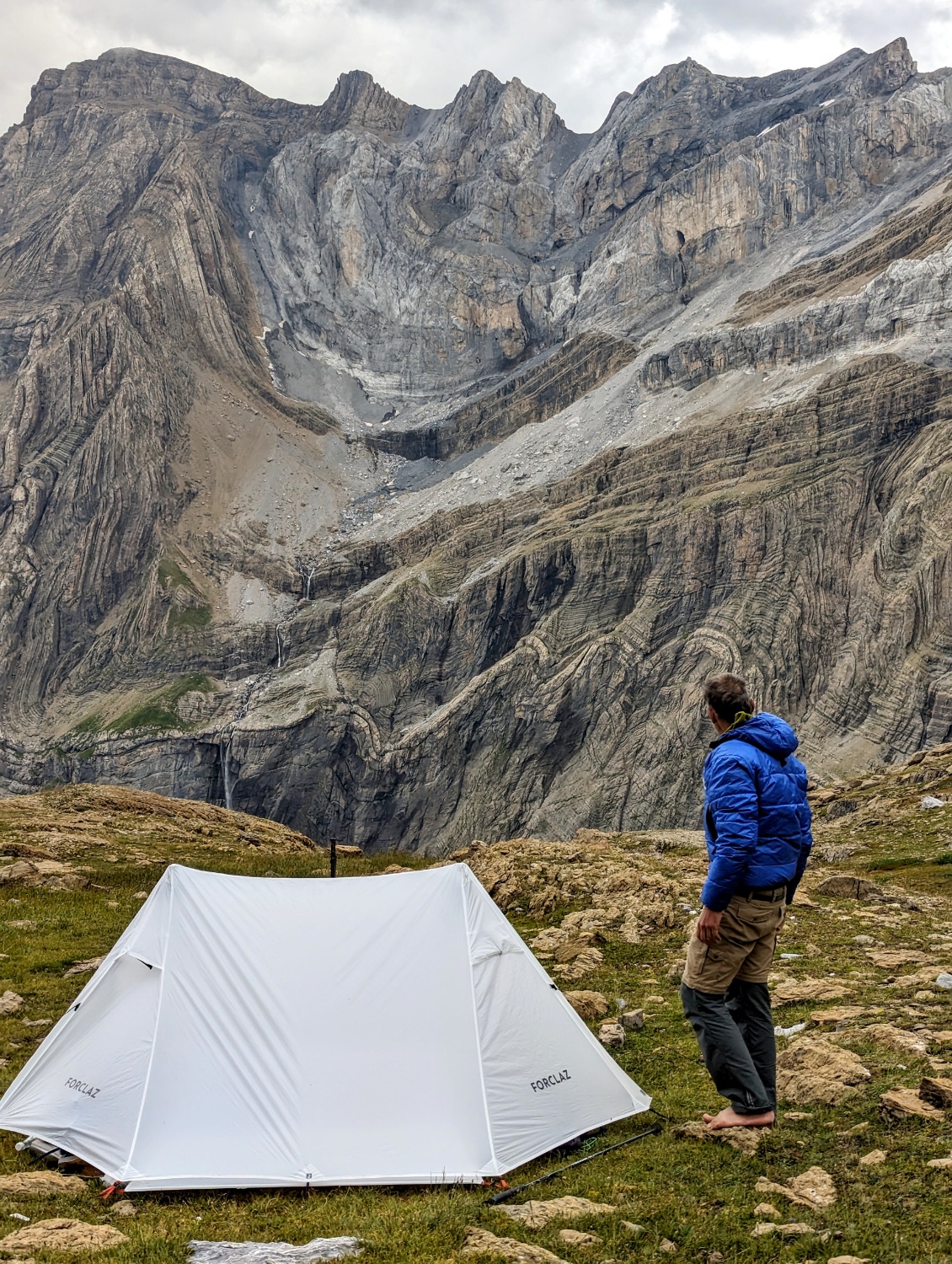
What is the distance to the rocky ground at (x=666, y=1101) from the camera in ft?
22.1

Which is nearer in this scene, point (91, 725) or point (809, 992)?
point (809, 992)

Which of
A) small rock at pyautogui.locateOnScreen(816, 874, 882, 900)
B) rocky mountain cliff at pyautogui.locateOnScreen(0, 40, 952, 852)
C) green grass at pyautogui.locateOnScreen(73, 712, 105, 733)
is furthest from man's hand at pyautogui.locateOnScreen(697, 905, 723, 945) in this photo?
green grass at pyautogui.locateOnScreen(73, 712, 105, 733)

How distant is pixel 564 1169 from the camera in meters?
8.77

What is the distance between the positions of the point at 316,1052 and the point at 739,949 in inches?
189

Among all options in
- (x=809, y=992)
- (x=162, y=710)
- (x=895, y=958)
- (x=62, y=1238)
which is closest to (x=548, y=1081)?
(x=809, y=992)

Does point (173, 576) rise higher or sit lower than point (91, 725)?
higher

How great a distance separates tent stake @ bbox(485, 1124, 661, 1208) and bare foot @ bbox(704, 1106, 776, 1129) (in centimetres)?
93

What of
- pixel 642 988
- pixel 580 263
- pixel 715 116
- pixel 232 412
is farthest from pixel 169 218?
pixel 642 988

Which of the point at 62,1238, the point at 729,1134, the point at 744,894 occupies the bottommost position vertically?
the point at 62,1238

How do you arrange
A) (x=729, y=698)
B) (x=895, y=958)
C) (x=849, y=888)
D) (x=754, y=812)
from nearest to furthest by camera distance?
(x=754, y=812) → (x=729, y=698) → (x=895, y=958) → (x=849, y=888)

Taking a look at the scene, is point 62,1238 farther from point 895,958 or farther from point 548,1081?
point 895,958

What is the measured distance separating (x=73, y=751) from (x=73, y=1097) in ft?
336

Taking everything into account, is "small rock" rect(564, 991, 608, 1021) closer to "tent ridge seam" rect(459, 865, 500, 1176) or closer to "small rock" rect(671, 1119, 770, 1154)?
"tent ridge seam" rect(459, 865, 500, 1176)

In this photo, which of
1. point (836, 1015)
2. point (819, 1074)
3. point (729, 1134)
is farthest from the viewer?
point (836, 1015)
